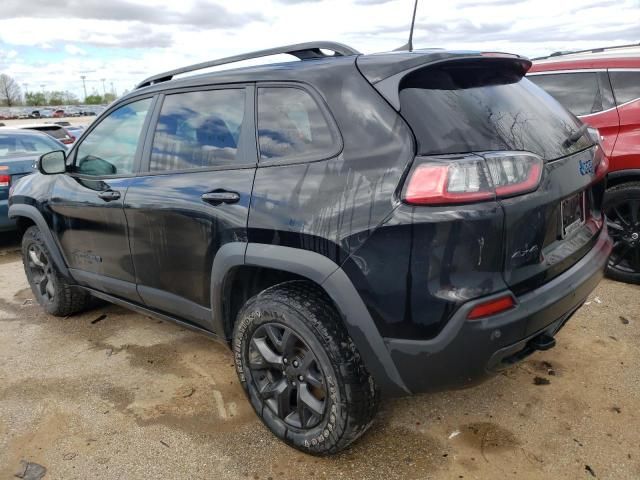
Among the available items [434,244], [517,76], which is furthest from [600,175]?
[434,244]

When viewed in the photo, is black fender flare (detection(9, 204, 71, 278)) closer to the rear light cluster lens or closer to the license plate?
the rear light cluster lens

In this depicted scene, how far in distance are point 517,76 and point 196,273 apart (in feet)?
6.09

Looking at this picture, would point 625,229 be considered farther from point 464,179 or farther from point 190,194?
point 190,194

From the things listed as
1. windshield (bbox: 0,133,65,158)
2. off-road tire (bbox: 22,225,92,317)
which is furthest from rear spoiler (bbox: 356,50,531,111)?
windshield (bbox: 0,133,65,158)

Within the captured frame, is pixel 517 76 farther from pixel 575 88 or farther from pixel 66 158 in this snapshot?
pixel 66 158

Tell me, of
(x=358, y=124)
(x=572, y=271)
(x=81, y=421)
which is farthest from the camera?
(x=81, y=421)

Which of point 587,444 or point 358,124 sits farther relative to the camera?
point 587,444

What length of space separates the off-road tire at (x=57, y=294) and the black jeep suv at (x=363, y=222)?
1.48 meters

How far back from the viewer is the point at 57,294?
421cm

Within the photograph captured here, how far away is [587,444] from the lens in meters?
2.46

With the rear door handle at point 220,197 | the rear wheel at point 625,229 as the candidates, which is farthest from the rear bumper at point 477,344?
the rear wheel at point 625,229

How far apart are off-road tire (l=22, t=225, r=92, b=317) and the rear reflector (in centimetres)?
324

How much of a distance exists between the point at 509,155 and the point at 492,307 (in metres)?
0.57

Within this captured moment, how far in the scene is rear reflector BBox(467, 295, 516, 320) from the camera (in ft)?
6.36
